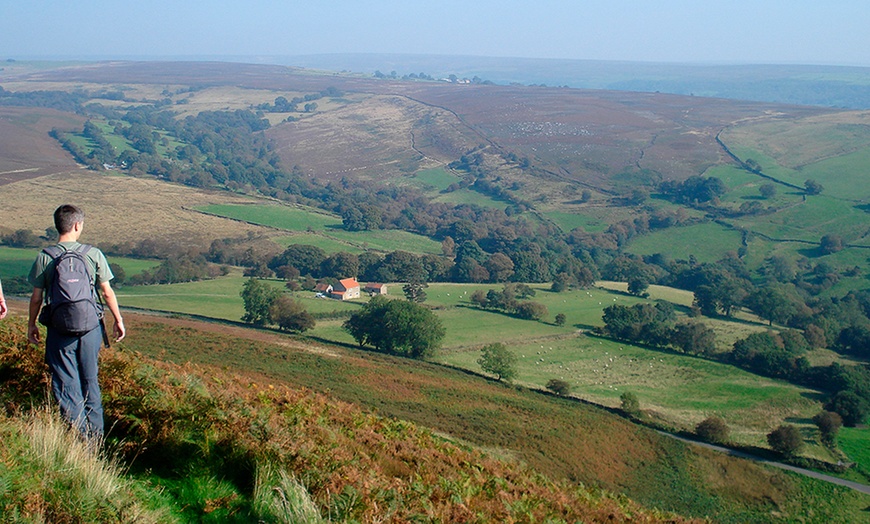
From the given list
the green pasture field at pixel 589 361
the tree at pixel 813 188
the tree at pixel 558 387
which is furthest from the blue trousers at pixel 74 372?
the tree at pixel 813 188

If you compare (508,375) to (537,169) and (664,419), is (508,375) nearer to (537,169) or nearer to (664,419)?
(664,419)

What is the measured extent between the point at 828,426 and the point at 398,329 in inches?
938

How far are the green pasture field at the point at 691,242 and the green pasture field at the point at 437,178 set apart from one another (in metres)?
41.4

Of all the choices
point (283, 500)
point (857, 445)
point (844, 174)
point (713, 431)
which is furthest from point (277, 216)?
point (283, 500)

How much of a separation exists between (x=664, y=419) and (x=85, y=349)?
106ft

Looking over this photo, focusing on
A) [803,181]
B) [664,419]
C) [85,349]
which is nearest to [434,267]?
[664,419]

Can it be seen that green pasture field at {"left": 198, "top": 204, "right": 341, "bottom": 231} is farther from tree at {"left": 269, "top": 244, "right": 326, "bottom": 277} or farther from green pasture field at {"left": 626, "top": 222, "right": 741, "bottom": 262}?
green pasture field at {"left": 626, "top": 222, "right": 741, "bottom": 262}

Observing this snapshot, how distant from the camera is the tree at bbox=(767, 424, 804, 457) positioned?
30.6 m

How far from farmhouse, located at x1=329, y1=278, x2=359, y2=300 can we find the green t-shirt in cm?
5383

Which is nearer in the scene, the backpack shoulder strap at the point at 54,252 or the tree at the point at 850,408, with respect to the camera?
the backpack shoulder strap at the point at 54,252

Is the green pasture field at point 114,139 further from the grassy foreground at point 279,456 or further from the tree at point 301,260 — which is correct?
the grassy foreground at point 279,456

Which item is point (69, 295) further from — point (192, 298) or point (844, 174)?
point (844, 174)

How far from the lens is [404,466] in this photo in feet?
25.1

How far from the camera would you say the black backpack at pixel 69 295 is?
5.81 m
